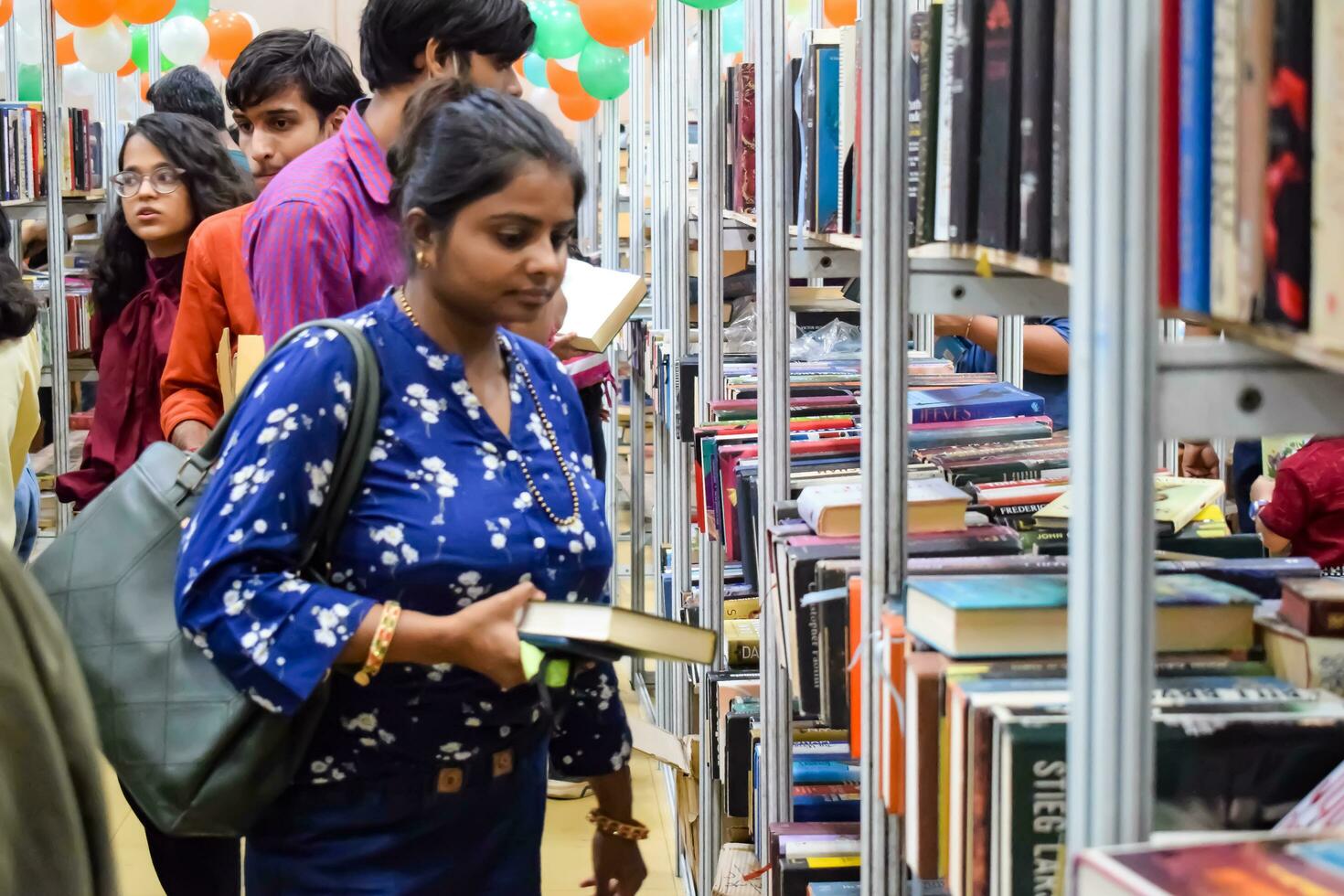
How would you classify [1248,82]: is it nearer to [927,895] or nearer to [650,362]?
[927,895]

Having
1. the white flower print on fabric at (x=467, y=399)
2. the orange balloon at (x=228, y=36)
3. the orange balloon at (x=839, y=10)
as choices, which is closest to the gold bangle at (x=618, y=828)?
the white flower print on fabric at (x=467, y=399)

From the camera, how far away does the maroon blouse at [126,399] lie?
111 inches

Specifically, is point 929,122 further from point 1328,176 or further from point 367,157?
point 367,157

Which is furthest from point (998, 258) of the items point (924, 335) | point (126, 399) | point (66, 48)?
point (66, 48)

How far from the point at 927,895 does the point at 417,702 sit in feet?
1.73

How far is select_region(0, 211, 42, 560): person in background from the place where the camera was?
2412mm

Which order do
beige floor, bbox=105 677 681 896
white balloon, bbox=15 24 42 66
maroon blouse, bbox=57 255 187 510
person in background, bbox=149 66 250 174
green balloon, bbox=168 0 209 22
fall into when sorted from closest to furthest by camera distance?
1. maroon blouse, bbox=57 255 187 510
2. beige floor, bbox=105 677 681 896
3. person in background, bbox=149 66 250 174
4. green balloon, bbox=168 0 209 22
5. white balloon, bbox=15 24 42 66

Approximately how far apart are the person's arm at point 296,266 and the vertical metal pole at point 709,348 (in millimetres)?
901

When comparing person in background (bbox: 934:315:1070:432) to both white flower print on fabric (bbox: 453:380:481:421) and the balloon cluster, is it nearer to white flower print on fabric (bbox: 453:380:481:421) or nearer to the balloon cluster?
white flower print on fabric (bbox: 453:380:481:421)

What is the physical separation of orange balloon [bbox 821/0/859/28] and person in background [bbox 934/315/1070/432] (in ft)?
2.58

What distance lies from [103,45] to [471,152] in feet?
15.3

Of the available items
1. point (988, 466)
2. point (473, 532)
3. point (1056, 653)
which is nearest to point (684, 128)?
point (988, 466)

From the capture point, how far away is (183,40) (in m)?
6.46

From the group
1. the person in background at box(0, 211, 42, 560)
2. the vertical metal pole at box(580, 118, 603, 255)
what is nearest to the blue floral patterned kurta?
the person in background at box(0, 211, 42, 560)
